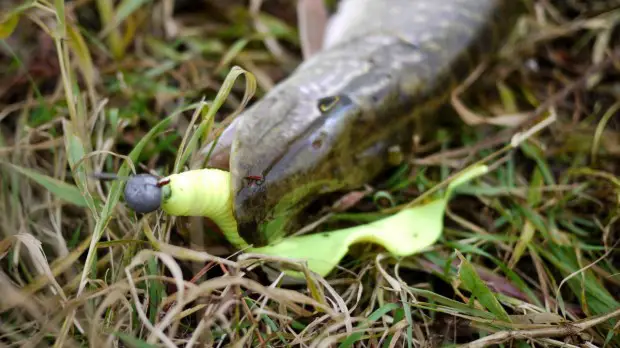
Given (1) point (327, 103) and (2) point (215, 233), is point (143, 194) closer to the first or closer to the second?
(2) point (215, 233)

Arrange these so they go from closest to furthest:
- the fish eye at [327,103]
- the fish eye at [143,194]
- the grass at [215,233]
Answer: the fish eye at [143,194], the grass at [215,233], the fish eye at [327,103]

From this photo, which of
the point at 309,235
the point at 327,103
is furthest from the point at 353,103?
Answer: the point at 309,235

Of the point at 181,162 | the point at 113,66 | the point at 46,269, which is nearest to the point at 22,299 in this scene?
the point at 46,269

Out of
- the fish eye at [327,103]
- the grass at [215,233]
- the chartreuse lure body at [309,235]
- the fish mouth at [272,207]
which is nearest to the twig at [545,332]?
the grass at [215,233]

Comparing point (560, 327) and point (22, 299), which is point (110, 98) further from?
point (560, 327)

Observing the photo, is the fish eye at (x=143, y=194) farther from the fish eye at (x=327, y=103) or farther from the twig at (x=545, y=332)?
the twig at (x=545, y=332)
